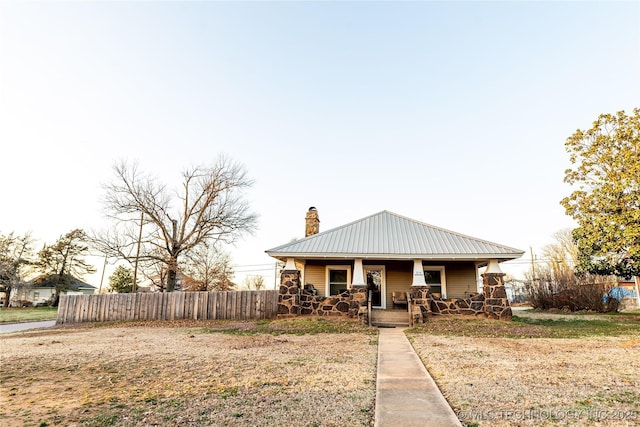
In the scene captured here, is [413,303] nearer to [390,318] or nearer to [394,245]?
[390,318]

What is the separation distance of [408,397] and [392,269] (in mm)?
12244

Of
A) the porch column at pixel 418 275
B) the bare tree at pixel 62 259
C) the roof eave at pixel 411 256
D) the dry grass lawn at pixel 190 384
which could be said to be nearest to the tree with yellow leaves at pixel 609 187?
the roof eave at pixel 411 256

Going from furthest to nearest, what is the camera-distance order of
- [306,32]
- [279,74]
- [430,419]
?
[279,74]
[306,32]
[430,419]

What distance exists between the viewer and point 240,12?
43.4 ft

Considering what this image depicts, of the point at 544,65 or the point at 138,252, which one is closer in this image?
the point at 544,65

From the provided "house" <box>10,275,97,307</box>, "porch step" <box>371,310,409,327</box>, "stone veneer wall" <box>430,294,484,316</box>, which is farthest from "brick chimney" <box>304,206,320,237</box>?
"house" <box>10,275,97,307</box>

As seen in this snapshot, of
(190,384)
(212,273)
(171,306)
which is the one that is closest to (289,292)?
(171,306)

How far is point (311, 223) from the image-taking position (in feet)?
63.0

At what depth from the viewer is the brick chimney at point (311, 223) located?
19109 mm

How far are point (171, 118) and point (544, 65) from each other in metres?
16.1

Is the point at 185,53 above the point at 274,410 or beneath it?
above

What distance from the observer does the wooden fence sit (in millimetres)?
15180

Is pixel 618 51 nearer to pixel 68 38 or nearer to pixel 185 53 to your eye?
pixel 185 53

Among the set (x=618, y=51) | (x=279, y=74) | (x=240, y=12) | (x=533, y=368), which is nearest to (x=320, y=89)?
(x=279, y=74)
